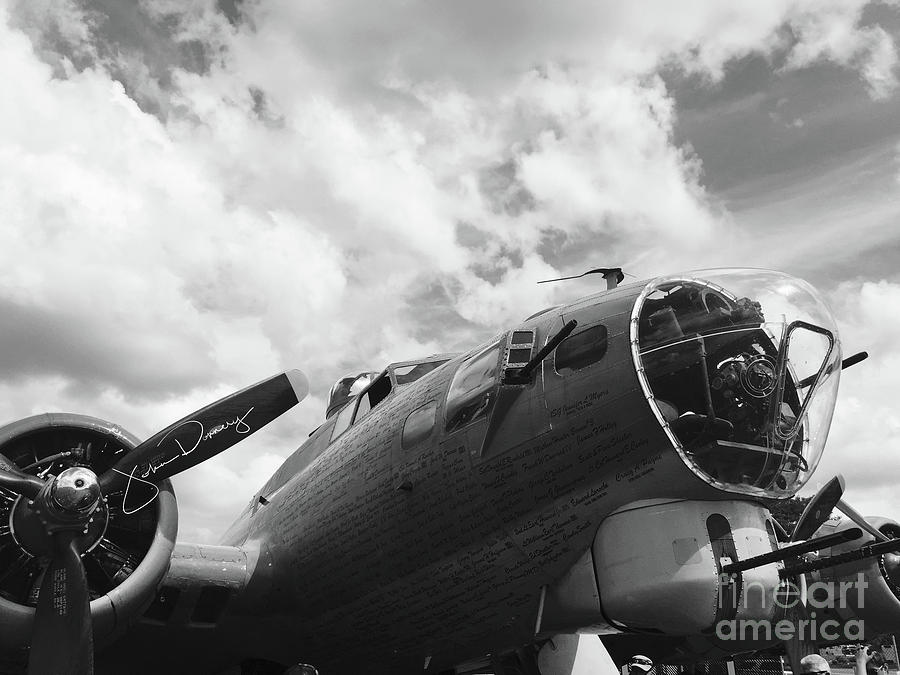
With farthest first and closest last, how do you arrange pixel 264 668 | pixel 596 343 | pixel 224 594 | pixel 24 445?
pixel 264 668, pixel 224 594, pixel 24 445, pixel 596 343

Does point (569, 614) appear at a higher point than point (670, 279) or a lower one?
lower

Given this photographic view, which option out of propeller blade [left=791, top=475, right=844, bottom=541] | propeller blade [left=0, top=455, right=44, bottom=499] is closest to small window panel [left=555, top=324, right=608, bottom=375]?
propeller blade [left=791, top=475, right=844, bottom=541]

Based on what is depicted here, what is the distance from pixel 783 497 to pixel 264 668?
6499 mm

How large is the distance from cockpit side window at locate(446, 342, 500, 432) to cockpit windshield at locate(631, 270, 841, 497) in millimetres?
1346

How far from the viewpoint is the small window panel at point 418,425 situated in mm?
7059

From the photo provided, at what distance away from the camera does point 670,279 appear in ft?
19.9

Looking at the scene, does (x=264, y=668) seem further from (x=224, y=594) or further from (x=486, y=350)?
(x=486, y=350)

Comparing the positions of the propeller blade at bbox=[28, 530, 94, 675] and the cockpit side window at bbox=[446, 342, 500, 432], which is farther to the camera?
the cockpit side window at bbox=[446, 342, 500, 432]

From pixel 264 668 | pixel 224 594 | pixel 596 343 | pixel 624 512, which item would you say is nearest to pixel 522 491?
pixel 624 512

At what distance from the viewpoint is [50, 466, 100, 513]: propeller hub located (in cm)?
632

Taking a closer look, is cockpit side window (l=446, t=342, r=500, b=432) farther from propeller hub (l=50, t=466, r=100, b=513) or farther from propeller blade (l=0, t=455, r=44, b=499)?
propeller blade (l=0, t=455, r=44, b=499)

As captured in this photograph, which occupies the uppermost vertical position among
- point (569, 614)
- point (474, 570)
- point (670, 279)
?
point (670, 279)

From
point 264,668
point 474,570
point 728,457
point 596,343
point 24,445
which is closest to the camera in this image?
point 728,457
